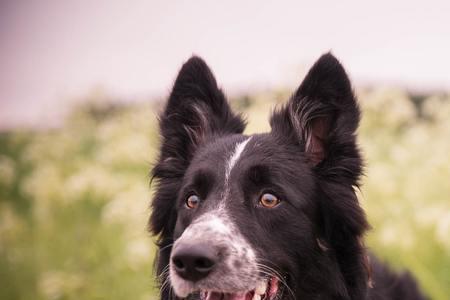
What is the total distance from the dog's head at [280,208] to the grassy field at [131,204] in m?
1.35

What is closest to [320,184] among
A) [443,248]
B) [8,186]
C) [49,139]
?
[443,248]

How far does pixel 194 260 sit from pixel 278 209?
2.44ft

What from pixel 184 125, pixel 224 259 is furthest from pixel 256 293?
pixel 184 125

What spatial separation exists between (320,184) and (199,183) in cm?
87

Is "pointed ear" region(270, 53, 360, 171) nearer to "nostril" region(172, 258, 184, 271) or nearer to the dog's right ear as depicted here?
the dog's right ear

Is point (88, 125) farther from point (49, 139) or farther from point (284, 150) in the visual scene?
point (284, 150)

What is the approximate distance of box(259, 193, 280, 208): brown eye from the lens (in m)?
3.66

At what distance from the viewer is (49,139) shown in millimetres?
9664

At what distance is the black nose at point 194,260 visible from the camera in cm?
314

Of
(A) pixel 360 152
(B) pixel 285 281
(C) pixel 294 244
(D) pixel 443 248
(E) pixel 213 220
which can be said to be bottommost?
(D) pixel 443 248

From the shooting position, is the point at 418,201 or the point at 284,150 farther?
the point at 418,201

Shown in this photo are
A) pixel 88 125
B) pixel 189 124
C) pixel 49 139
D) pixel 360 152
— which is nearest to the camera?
pixel 360 152

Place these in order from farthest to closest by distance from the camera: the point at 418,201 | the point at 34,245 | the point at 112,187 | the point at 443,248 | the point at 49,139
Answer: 1. the point at 49,139
2. the point at 34,245
3. the point at 112,187
4. the point at 418,201
5. the point at 443,248

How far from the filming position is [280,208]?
12.0 feet
